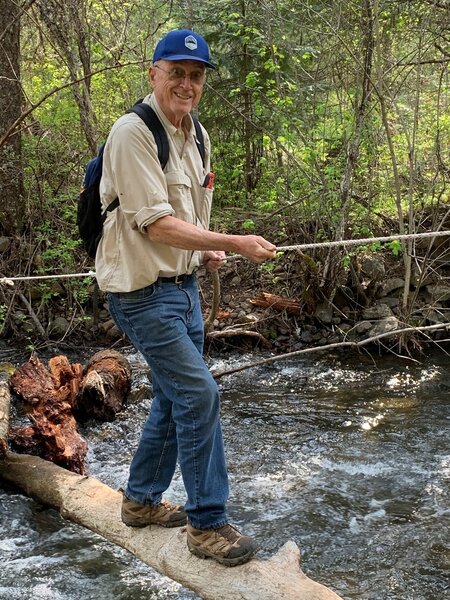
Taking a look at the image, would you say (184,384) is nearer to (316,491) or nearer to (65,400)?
(316,491)

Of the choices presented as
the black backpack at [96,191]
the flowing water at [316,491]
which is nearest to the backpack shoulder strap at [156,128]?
the black backpack at [96,191]

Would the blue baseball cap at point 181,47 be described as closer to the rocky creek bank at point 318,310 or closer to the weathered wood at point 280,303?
the rocky creek bank at point 318,310

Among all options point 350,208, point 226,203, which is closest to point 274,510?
point 350,208

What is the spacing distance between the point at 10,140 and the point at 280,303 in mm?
4547

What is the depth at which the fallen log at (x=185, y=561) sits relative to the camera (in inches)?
117

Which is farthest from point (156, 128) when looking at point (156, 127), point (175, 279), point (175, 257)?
point (175, 279)

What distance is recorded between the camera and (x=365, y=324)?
884 cm

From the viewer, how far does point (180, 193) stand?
9.67ft

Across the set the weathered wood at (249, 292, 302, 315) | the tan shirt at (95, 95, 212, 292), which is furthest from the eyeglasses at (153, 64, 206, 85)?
the weathered wood at (249, 292, 302, 315)

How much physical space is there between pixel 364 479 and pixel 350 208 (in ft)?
15.3

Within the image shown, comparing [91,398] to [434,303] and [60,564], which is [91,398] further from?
[434,303]

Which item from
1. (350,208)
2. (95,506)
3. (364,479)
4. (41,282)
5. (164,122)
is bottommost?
(364,479)

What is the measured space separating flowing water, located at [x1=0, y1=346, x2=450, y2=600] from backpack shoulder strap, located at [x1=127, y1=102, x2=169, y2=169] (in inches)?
99.6

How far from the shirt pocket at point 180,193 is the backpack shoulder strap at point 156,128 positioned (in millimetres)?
75
